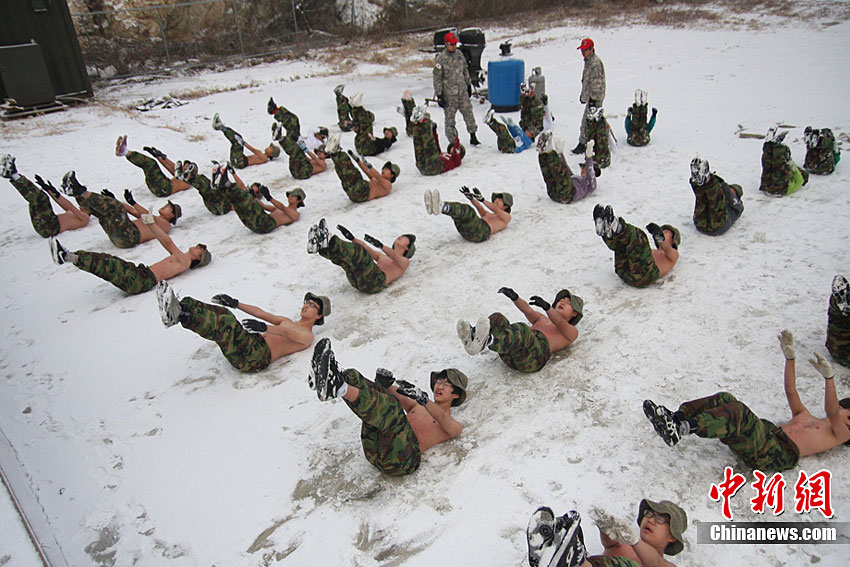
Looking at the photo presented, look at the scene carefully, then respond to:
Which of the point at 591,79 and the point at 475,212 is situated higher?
the point at 591,79

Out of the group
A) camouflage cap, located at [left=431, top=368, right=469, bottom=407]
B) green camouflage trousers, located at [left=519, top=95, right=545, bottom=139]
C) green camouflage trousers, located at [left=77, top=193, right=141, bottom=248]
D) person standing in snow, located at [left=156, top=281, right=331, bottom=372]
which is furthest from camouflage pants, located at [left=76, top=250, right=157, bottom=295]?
green camouflage trousers, located at [left=519, top=95, right=545, bottom=139]

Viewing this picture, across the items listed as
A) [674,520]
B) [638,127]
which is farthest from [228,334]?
[638,127]

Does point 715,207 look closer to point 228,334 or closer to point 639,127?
point 639,127

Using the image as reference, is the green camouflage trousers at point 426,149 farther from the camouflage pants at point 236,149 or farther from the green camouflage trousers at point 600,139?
the camouflage pants at point 236,149

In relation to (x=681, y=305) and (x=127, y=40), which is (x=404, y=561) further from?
(x=127, y=40)

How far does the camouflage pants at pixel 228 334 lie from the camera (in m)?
4.07

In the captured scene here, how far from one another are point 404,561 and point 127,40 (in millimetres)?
18311

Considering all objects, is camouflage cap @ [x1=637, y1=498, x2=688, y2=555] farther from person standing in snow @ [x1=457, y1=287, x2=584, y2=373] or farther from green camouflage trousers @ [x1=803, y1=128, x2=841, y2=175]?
green camouflage trousers @ [x1=803, y1=128, x2=841, y2=175]

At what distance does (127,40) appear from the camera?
16547 mm

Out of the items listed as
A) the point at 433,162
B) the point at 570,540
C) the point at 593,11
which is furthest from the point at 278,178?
the point at 593,11

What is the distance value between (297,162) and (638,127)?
485cm

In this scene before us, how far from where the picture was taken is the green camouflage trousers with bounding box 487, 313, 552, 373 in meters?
3.78

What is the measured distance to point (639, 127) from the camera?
7.87m

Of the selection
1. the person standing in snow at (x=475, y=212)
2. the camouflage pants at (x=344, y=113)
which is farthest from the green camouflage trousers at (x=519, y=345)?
the camouflage pants at (x=344, y=113)
